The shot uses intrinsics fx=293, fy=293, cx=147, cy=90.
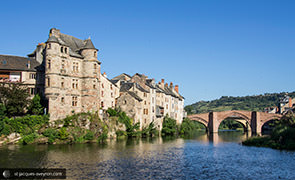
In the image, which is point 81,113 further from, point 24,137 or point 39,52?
point 39,52

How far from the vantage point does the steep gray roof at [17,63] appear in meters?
54.2

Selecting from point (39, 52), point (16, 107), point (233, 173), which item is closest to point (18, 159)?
point (16, 107)

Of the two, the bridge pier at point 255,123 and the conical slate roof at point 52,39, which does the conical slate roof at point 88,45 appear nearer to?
the conical slate roof at point 52,39

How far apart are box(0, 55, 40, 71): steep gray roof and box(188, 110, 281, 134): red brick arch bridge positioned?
58.3 meters

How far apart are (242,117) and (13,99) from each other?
70.1 metres

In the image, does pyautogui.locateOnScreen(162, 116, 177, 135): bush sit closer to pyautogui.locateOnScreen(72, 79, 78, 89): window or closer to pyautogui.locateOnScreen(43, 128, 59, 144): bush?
pyautogui.locateOnScreen(72, 79, 78, 89): window

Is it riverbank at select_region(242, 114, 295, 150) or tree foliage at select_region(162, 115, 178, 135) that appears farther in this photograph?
tree foliage at select_region(162, 115, 178, 135)

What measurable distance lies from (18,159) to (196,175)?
19822 millimetres

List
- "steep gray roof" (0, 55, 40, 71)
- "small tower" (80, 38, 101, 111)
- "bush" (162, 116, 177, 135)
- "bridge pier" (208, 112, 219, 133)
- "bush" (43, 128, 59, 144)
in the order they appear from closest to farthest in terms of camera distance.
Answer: "bush" (43, 128, 59, 144), "steep gray roof" (0, 55, 40, 71), "small tower" (80, 38, 101, 111), "bush" (162, 116, 177, 135), "bridge pier" (208, 112, 219, 133)

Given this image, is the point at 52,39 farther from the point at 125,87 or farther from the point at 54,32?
the point at 125,87

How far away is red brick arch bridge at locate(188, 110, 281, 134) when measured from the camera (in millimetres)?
90688

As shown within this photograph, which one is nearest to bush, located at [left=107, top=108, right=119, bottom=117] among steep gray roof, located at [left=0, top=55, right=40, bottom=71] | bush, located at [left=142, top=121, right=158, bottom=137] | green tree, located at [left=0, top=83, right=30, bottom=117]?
bush, located at [left=142, top=121, right=158, bottom=137]

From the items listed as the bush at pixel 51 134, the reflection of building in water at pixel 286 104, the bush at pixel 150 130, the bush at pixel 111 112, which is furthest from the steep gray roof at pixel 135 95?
the reflection of building in water at pixel 286 104

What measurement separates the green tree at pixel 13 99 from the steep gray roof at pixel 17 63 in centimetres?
475
